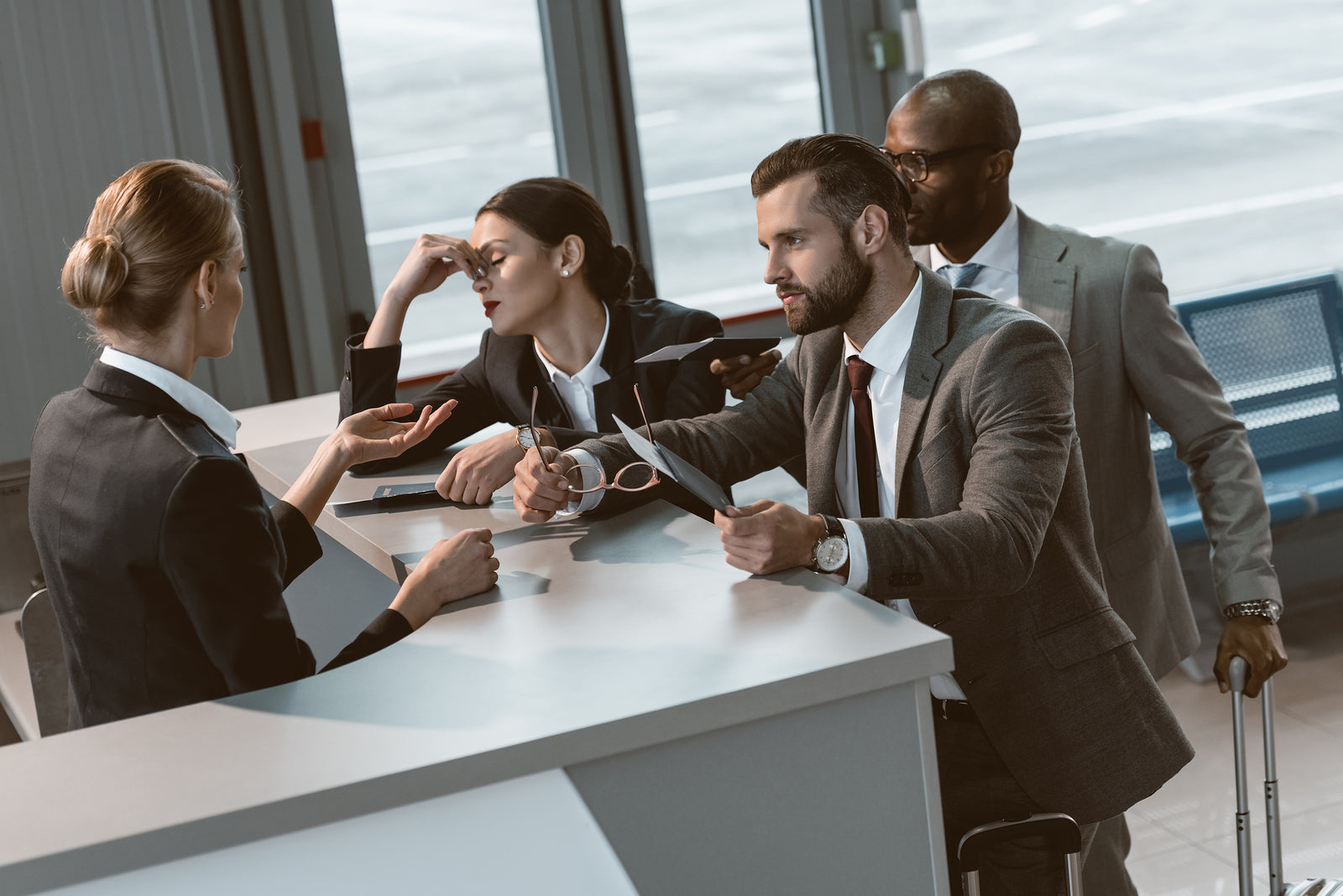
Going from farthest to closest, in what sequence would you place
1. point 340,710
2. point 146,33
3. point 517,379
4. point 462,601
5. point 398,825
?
point 146,33, point 517,379, point 462,601, point 340,710, point 398,825

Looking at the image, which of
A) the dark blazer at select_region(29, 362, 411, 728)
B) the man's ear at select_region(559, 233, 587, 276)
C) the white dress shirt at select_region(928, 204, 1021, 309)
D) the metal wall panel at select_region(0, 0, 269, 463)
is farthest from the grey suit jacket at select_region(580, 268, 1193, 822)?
the metal wall panel at select_region(0, 0, 269, 463)

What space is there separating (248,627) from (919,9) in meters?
4.37

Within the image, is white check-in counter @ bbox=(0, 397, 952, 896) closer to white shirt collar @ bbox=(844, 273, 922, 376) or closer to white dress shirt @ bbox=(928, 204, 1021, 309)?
white shirt collar @ bbox=(844, 273, 922, 376)

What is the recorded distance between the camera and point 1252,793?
296cm

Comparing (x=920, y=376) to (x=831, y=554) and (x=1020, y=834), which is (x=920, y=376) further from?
(x=1020, y=834)

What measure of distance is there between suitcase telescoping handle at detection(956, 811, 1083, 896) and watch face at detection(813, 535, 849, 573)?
0.40 meters

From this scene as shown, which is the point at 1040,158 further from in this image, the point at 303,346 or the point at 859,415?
the point at 859,415

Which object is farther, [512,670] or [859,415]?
[859,415]

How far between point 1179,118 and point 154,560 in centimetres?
490

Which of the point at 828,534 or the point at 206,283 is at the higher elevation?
the point at 206,283

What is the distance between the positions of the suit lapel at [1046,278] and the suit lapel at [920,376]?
0.42m

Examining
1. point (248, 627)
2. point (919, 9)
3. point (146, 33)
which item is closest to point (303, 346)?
point (146, 33)

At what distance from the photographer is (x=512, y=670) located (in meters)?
1.37

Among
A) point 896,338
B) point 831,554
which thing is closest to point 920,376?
point 896,338
